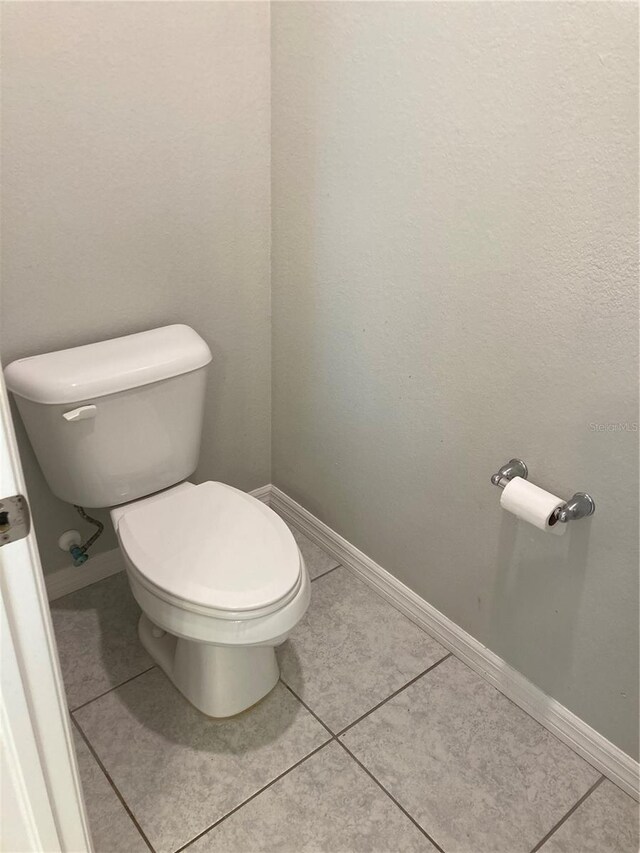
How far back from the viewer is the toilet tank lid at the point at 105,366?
4.80ft

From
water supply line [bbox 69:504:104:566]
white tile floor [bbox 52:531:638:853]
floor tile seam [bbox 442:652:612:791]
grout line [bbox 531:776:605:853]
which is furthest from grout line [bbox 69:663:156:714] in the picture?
grout line [bbox 531:776:605:853]

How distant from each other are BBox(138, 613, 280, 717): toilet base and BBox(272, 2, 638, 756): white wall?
47 centimetres

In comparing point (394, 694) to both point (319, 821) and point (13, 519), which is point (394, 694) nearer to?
point (319, 821)

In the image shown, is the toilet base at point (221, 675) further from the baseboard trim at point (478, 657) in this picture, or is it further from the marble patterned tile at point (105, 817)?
the baseboard trim at point (478, 657)

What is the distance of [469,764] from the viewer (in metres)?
1.50

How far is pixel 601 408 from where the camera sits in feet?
4.08

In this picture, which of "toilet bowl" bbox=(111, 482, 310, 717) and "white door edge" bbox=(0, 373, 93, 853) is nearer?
"white door edge" bbox=(0, 373, 93, 853)

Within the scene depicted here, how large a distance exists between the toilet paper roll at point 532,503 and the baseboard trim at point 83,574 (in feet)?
3.74

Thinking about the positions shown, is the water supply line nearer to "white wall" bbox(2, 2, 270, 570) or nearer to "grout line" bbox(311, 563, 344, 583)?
"white wall" bbox(2, 2, 270, 570)

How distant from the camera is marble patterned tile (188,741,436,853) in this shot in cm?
133

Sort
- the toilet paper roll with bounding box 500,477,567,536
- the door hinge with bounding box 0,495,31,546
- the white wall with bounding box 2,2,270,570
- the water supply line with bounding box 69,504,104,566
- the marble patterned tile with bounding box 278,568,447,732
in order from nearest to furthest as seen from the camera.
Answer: the door hinge with bounding box 0,495,31,546 → the toilet paper roll with bounding box 500,477,567,536 → the white wall with bounding box 2,2,270,570 → the marble patterned tile with bounding box 278,568,447,732 → the water supply line with bounding box 69,504,104,566

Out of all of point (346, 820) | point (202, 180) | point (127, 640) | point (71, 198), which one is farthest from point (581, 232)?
point (127, 640)

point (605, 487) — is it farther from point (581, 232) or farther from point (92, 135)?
point (92, 135)

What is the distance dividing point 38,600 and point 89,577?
124cm
